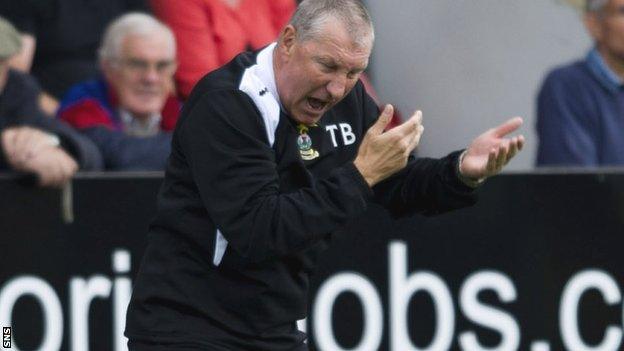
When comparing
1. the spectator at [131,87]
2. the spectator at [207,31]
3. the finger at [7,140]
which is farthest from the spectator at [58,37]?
the finger at [7,140]

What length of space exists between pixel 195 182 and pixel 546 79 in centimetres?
330

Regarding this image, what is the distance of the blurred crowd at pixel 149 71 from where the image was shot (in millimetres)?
5863

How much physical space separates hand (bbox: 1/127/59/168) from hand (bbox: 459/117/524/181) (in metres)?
2.10

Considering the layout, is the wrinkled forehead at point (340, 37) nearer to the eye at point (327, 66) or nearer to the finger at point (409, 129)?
the eye at point (327, 66)

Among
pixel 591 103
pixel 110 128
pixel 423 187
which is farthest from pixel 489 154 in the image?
pixel 591 103

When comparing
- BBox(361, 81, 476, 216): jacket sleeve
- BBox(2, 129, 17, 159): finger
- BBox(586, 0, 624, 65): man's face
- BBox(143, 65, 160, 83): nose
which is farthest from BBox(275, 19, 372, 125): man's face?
BBox(586, 0, 624, 65): man's face

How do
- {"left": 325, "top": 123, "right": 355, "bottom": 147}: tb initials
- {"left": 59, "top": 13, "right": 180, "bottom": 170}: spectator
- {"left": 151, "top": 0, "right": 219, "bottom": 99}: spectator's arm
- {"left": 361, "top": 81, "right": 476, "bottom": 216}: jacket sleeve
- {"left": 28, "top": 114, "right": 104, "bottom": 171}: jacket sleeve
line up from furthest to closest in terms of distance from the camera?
{"left": 151, "top": 0, "right": 219, "bottom": 99}: spectator's arm
{"left": 59, "top": 13, "right": 180, "bottom": 170}: spectator
{"left": 28, "top": 114, "right": 104, "bottom": 171}: jacket sleeve
{"left": 361, "top": 81, "right": 476, "bottom": 216}: jacket sleeve
{"left": 325, "top": 123, "right": 355, "bottom": 147}: tb initials

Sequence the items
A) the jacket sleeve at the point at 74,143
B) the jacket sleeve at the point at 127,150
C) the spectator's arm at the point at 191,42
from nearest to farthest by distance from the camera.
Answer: the jacket sleeve at the point at 74,143 < the jacket sleeve at the point at 127,150 < the spectator's arm at the point at 191,42

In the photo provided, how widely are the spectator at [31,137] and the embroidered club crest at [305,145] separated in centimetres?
197

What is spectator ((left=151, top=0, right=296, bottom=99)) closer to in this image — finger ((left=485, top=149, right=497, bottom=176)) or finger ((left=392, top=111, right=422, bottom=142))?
finger ((left=485, top=149, right=497, bottom=176))

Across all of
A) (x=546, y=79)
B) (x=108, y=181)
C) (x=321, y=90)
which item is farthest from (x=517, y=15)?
(x=321, y=90)

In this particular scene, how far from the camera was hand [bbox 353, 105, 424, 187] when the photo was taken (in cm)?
365

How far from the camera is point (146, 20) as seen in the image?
617 centimetres

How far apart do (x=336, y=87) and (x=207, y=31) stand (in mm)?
2909
